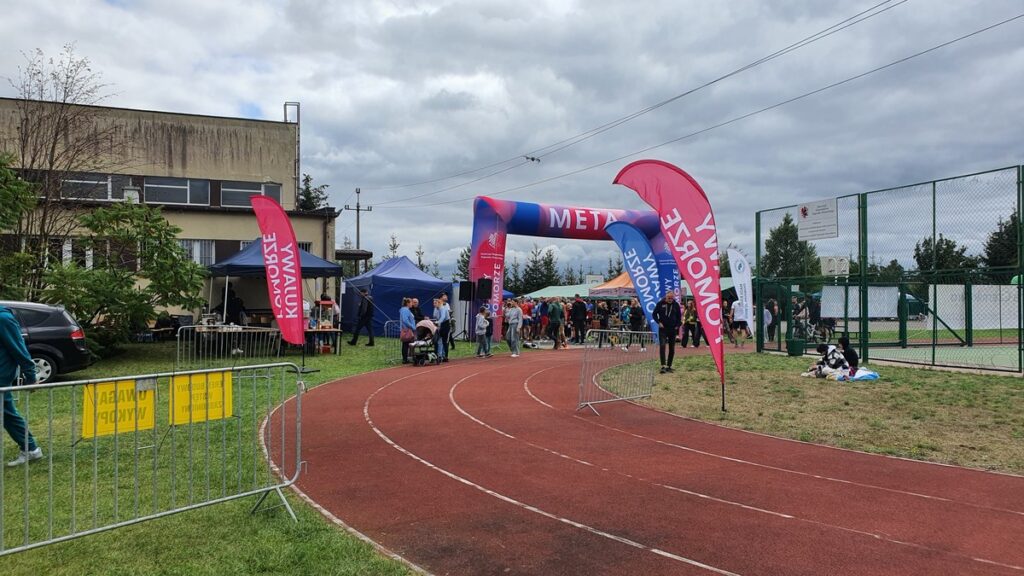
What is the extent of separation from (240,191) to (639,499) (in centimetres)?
2655

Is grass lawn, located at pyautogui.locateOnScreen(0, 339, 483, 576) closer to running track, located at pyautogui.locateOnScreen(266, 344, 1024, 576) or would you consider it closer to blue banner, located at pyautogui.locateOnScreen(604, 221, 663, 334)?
running track, located at pyautogui.locateOnScreen(266, 344, 1024, 576)

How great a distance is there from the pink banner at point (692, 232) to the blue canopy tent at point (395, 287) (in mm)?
17883

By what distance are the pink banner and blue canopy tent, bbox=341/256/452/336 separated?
58.7 feet

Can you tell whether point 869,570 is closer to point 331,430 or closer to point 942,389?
point 331,430

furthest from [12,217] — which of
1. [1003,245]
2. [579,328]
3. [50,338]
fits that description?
[1003,245]

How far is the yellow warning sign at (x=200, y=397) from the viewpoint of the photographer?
15.6ft

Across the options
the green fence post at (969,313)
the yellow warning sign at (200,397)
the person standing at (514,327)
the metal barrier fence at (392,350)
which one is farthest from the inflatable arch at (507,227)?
the yellow warning sign at (200,397)

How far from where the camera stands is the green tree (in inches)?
635

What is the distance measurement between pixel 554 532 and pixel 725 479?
2.46 meters

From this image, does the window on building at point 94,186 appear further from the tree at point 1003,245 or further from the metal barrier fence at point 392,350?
the tree at point 1003,245

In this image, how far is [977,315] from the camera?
18969 millimetres

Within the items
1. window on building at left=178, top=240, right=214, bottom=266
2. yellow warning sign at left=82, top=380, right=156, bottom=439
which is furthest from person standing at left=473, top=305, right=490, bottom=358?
yellow warning sign at left=82, top=380, right=156, bottom=439

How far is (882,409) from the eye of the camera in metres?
10.5

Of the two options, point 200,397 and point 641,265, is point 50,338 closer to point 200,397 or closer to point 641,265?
point 200,397
